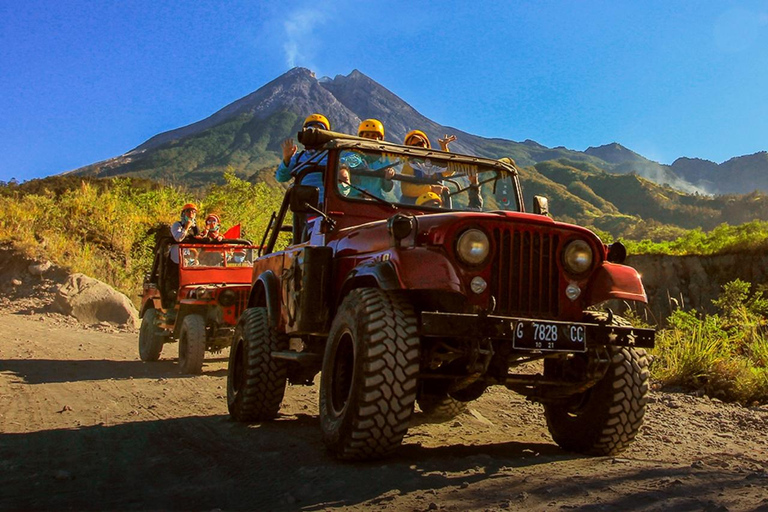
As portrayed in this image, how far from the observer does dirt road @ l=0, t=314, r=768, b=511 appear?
382 cm

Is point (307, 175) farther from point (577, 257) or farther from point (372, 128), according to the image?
point (577, 257)

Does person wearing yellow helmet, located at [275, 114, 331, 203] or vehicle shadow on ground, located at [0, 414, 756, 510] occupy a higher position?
person wearing yellow helmet, located at [275, 114, 331, 203]

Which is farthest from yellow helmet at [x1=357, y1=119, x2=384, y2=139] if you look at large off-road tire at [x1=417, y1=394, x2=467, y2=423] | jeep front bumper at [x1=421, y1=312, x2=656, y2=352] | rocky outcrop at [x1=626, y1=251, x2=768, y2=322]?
rocky outcrop at [x1=626, y1=251, x2=768, y2=322]

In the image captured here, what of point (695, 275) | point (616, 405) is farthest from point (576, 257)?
point (695, 275)

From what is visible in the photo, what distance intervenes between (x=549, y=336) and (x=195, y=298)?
7570mm

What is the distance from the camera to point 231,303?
Result: 10828 millimetres

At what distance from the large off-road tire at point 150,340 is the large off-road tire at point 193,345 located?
1.81 m

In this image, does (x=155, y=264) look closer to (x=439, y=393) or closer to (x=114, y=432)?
(x=114, y=432)

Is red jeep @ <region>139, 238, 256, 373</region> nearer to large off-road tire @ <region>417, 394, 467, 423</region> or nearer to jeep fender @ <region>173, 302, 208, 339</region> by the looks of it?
jeep fender @ <region>173, 302, 208, 339</region>

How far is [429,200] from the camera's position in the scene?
6316mm

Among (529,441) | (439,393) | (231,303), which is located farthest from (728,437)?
(231,303)

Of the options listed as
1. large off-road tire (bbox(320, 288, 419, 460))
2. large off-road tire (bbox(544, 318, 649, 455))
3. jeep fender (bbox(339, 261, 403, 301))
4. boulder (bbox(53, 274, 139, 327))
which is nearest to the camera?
large off-road tire (bbox(320, 288, 419, 460))

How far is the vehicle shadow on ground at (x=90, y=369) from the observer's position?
383 inches

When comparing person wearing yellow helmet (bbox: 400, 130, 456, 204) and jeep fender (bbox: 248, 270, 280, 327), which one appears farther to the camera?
jeep fender (bbox: 248, 270, 280, 327)
